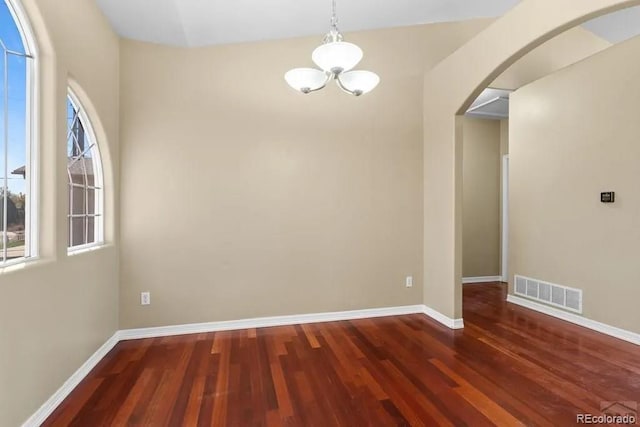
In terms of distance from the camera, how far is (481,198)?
5621mm

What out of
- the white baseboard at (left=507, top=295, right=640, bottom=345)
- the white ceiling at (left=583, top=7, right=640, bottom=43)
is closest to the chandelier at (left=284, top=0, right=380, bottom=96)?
the white baseboard at (left=507, top=295, right=640, bottom=345)

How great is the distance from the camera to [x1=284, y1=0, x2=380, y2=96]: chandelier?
202cm

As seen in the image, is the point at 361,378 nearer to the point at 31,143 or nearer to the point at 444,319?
the point at 444,319

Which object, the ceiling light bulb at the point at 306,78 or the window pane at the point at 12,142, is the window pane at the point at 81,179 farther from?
the ceiling light bulb at the point at 306,78

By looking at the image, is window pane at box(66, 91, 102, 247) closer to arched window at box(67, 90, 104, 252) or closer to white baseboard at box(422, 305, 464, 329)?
arched window at box(67, 90, 104, 252)

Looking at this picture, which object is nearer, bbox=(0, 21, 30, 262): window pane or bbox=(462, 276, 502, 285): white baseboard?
bbox=(0, 21, 30, 262): window pane

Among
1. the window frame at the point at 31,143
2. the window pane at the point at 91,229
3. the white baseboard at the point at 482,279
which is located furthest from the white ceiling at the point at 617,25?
the window pane at the point at 91,229

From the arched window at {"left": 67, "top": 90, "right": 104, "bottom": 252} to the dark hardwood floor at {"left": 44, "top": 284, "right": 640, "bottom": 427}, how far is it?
1104 mm

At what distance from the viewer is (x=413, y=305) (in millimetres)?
3982

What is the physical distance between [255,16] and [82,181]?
2163 millimetres

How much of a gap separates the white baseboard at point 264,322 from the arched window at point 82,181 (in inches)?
41.1

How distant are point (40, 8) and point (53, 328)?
2.02 m

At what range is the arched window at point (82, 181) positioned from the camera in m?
2.57

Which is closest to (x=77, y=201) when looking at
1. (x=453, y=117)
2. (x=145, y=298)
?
(x=145, y=298)
